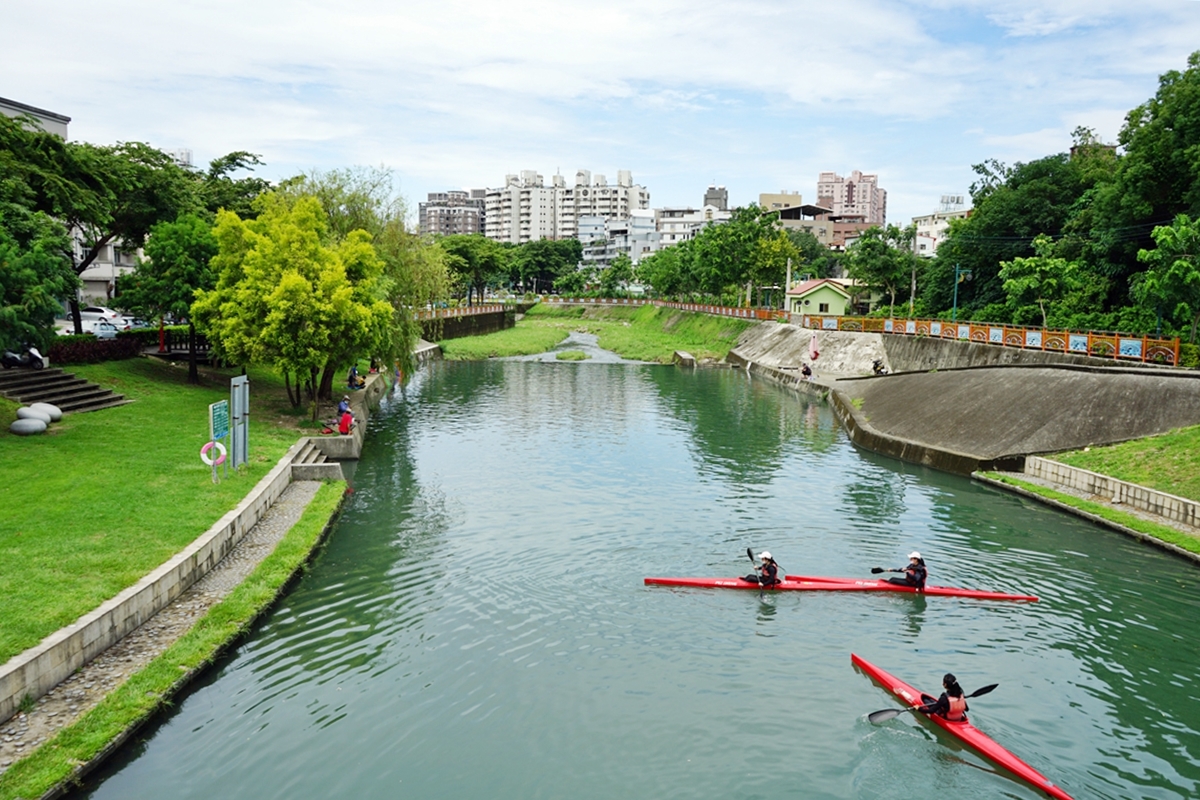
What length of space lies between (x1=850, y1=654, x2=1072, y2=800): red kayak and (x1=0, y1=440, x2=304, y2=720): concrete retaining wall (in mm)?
14344

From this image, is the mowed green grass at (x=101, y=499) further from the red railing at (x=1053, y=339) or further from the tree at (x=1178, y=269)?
the tree at (x=1178, y=269)

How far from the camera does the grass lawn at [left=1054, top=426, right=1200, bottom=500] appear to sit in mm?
26250

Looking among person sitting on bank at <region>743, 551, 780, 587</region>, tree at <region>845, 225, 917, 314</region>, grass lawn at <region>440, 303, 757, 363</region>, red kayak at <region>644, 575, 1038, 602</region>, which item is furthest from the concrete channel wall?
tree at <region>845, 225, 917, 314</region>

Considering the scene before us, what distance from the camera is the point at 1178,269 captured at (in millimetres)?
35875

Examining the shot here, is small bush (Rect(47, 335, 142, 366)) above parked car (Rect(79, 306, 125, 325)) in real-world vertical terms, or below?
below

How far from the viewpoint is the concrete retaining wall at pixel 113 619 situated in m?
13.1

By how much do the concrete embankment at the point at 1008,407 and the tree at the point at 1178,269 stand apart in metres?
3.86

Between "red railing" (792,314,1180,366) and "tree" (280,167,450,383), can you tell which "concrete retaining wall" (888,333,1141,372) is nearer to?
"red railing" (792,314,1180,366)

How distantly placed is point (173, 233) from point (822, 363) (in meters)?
45.8

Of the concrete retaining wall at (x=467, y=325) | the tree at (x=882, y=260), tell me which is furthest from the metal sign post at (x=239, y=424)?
the tree at (x=882, y=260)

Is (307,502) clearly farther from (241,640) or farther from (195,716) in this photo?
(195,716)

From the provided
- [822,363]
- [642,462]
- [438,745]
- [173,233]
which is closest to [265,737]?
[438,745]

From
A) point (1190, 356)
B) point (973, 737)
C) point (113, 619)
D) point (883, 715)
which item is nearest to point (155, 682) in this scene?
point (113, 619)

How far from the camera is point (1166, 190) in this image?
51.2m
